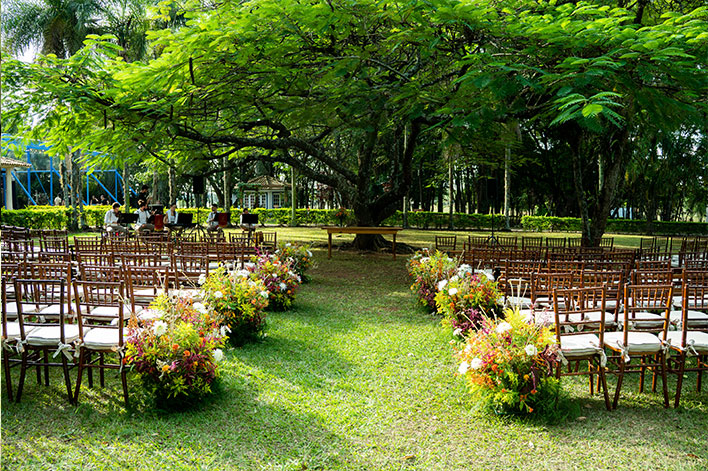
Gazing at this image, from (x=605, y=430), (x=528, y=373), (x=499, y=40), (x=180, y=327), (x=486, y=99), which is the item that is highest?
(x=499, y=40)

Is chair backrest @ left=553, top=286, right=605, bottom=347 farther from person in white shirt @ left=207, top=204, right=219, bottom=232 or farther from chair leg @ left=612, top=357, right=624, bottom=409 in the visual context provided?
person in white shirt @ left=207, top=204, right=219, bottom=232

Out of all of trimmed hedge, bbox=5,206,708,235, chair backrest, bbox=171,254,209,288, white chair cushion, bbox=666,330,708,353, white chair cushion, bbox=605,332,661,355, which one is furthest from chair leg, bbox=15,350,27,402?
trimmed hedge, bbox=5,206,708,235

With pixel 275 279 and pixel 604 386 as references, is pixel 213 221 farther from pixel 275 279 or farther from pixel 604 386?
pixel 604 386

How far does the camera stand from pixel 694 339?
4.82 m

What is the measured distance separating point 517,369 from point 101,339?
3.32 metres

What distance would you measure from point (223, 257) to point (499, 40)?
17.9ft

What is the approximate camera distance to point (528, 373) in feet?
14.4

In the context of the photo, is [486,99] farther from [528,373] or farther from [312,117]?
[528,373]

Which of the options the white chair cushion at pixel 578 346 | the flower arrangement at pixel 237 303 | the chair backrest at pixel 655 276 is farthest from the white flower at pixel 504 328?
the flower arrangement at pixel 237 303

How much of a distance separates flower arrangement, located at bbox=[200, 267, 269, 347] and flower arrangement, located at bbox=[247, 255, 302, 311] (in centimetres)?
134

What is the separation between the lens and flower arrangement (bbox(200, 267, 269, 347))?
6266 millimetres

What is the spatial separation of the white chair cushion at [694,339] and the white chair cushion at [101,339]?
4574mm

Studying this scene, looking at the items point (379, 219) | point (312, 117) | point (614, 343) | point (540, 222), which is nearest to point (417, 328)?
point (614, 343)

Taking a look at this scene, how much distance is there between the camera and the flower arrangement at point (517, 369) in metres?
A: 4.38
